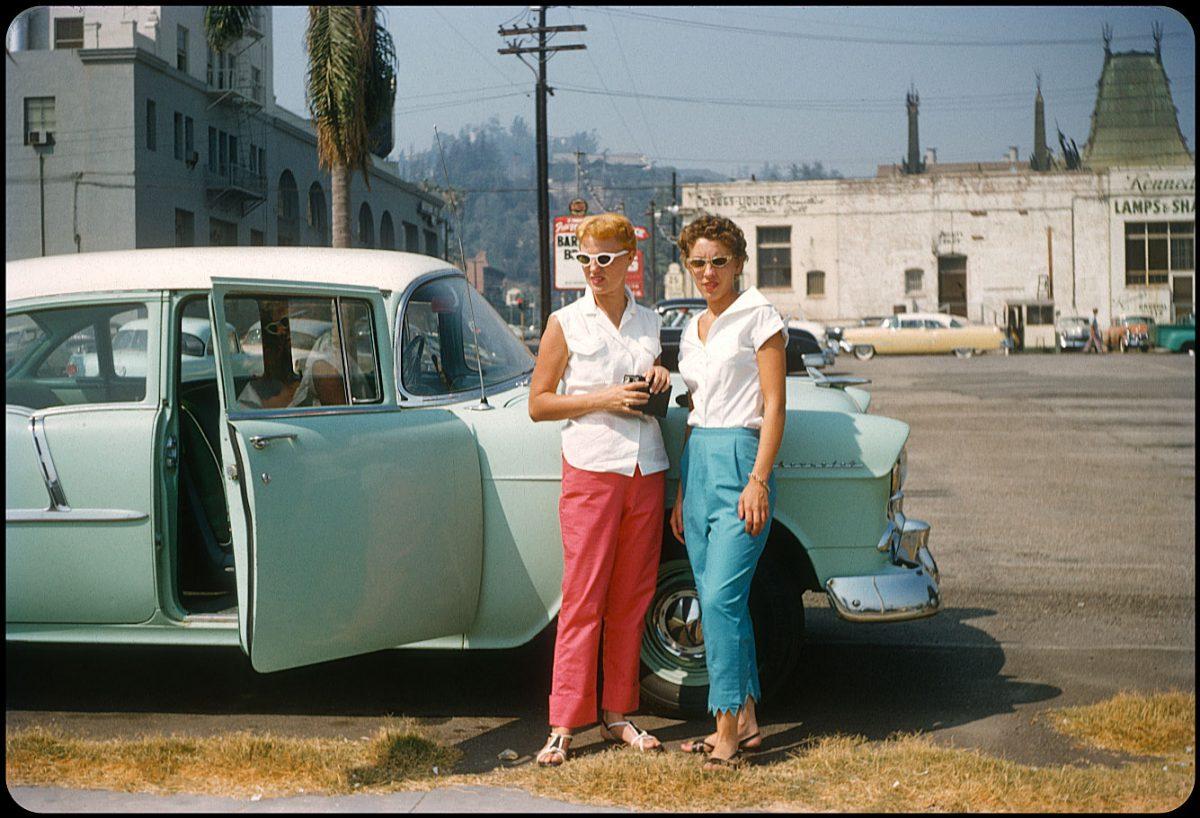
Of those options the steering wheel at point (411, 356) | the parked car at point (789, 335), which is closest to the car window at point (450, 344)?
the steering wheel at point (411, 356)

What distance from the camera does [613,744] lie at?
4.82 m

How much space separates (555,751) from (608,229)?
6.23ft

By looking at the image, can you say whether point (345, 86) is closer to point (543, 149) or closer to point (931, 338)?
point (543, 149)

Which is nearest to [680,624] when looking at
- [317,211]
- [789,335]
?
[789,335]

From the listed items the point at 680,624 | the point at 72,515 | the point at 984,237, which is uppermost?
the point at 984,237

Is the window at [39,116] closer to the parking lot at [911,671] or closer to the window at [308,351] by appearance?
the parking lot at [911,671]

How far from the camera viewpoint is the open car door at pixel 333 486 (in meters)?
4.34

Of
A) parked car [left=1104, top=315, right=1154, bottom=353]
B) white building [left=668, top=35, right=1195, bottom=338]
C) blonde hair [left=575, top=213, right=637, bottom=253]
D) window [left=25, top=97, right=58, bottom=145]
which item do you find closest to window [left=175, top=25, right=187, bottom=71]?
window [left=25, top=97, right=58, bottom=145]

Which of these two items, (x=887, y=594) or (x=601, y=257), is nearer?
(x=601, y=257)

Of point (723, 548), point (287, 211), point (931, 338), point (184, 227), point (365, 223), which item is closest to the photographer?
point (723, 548)

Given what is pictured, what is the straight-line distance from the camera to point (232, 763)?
454 centimetres

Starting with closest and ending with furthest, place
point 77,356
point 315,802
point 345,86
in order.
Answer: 1. point 315,802
2. point 77,356
3. point 345,86

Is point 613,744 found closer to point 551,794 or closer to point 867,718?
point 551,794

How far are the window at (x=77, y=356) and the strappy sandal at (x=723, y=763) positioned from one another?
273 centimetres
